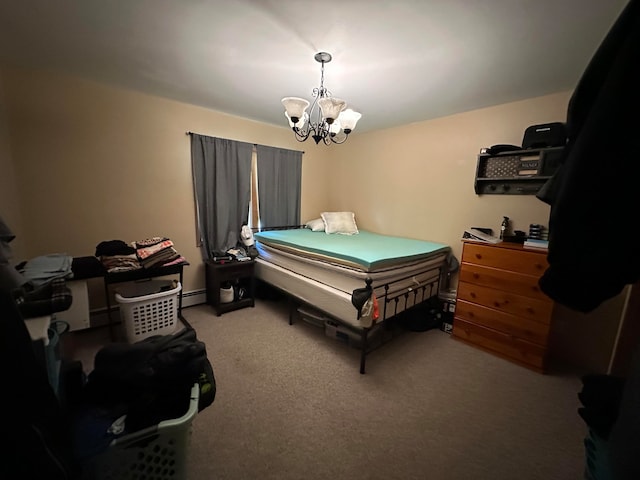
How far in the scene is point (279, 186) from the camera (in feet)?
12.3

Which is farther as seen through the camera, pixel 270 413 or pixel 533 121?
pixel 533 121

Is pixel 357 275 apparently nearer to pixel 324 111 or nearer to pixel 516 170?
pixel 324 111

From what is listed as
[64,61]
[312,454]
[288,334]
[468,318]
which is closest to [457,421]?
[312,454]

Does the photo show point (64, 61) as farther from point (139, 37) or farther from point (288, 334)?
point (288, 334)

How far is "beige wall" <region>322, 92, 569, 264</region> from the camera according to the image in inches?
99.8

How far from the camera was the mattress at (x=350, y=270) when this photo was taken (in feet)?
7.06

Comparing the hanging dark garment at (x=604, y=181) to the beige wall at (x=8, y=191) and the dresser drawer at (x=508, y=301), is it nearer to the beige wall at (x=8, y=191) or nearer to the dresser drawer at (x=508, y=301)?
the dresser drawer at (x=508, y=301)

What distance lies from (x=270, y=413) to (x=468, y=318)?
2003 millimetres

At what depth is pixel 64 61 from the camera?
6.72 ft

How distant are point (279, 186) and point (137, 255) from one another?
199cm

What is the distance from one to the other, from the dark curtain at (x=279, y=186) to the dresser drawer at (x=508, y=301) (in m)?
2.48

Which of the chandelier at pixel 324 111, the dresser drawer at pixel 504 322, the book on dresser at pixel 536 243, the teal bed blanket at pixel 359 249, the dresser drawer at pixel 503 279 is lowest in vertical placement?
the dresser drawer at pixel 504 322

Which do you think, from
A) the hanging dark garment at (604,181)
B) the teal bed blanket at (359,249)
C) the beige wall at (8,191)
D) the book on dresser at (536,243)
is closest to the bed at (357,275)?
the teal bed blanket at (359,249)

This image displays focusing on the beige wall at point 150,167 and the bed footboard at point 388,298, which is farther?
the beige wall at point 150,167
